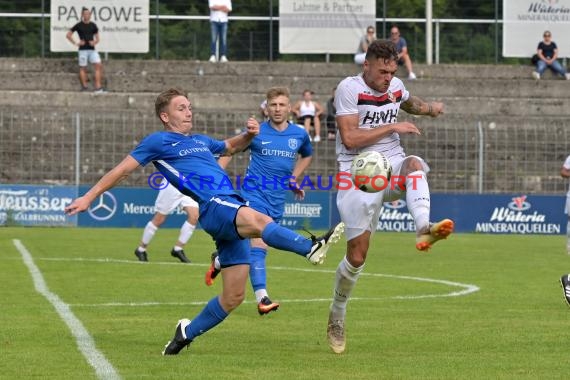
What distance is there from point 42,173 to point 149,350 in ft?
67.3

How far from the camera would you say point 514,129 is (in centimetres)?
3047

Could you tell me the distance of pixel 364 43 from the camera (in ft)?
110

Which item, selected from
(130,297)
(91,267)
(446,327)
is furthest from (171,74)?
(446,327)

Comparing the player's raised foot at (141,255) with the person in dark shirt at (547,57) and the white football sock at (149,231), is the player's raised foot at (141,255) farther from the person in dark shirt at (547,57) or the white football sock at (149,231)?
the person in dark shirt at (547,57)

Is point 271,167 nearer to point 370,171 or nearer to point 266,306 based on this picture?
point 266,306

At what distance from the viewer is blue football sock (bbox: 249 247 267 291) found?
12.6 m

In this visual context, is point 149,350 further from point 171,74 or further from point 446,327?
point 171,74

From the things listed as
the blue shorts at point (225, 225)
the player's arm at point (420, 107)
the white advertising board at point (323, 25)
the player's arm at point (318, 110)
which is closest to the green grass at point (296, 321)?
the blue shorts at point (225, 225)

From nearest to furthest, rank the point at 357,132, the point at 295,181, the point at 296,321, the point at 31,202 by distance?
the point at 357,132
the point at 296,321
the point at 295,181
the point at 31,202

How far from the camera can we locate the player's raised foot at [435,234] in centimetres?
873

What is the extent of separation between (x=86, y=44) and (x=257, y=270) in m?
20.7

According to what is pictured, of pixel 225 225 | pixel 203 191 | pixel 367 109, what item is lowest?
pixel 225 225

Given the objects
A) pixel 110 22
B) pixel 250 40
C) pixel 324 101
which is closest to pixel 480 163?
pixel 324 101

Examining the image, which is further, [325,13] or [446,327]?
[325,13]
